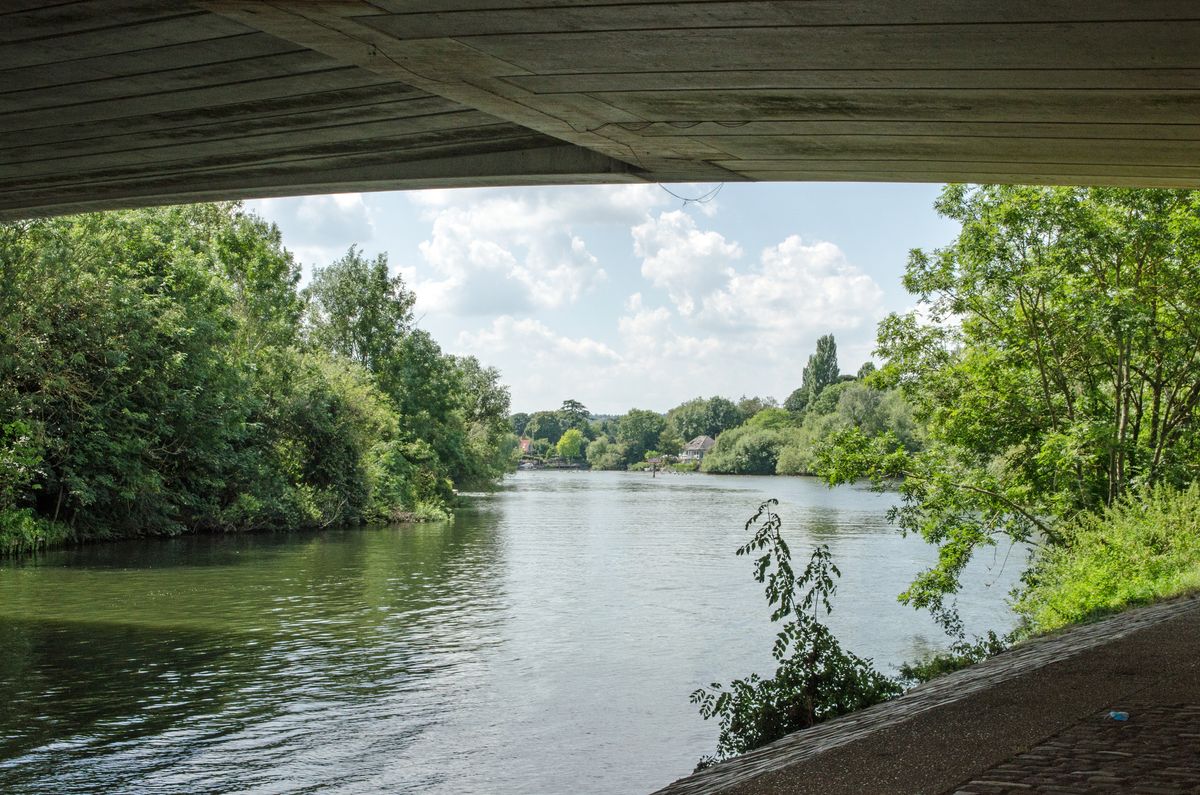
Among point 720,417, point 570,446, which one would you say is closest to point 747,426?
point 720,417

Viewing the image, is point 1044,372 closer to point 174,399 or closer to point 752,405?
point 174,399

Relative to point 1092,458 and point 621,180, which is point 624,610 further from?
point 621,180

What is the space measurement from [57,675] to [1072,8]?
12480 mm

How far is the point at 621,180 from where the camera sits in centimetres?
648

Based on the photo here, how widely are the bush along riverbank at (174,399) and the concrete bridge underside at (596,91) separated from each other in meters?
18.5

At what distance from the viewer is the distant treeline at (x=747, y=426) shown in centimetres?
9350

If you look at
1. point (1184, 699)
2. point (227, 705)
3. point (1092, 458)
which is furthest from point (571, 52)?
point (1092, 458)

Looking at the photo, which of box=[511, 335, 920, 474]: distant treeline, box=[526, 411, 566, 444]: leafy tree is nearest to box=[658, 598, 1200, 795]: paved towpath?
box=[511, 335, 920, 474]: distant treeline

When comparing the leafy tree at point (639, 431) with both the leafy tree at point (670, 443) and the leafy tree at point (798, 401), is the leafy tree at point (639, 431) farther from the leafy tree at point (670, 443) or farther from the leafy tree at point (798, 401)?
the leafy tree at point (798, 401)

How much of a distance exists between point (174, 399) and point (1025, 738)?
2659 cm

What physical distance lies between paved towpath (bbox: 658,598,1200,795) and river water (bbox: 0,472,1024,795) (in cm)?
292

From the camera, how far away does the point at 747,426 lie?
128 metres

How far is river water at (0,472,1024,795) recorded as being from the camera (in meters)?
9.01

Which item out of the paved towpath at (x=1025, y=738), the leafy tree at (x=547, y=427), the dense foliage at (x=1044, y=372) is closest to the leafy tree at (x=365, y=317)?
the dense foliage at (x=1044, y=372)
